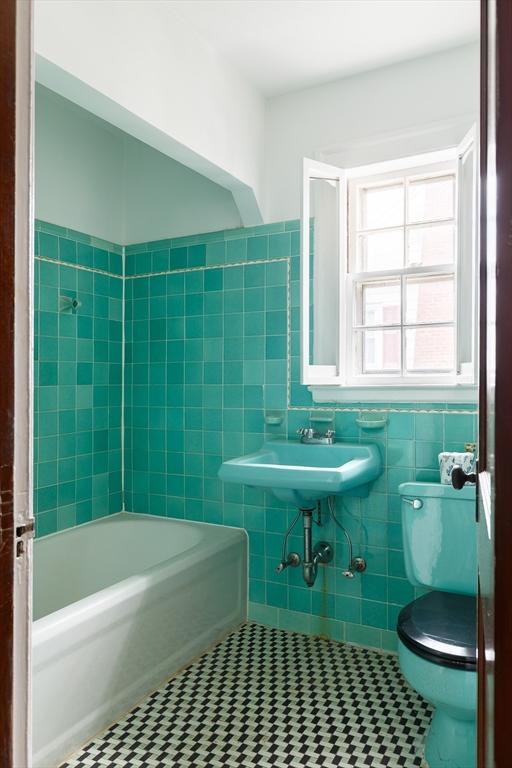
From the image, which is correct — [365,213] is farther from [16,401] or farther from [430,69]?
[16,401]

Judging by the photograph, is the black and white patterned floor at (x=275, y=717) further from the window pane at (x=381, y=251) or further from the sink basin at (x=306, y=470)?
the window pane at (x=381, y=251)

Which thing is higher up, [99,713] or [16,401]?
[16,401]

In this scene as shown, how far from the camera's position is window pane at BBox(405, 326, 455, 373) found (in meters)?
2.59

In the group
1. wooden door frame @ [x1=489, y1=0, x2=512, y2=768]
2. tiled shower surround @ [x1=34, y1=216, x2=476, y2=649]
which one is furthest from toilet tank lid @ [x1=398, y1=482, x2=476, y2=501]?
wooden door frame @ [x1=489, y1=0, x2=512, y2=768]

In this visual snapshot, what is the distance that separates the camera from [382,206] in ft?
8.98

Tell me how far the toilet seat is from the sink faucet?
788 millimetres

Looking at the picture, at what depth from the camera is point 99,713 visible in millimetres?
2057

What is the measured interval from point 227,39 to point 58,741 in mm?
2644

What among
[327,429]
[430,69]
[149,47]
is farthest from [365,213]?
[149,47]

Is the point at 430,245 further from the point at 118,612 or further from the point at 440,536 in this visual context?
the point at 118,612

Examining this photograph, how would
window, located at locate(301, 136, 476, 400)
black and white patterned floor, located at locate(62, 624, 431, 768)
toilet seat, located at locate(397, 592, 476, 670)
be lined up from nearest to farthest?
toilet seat, located at locate(397, 592, 476, 670) < black and white patterned floor, located at locate(62, 624, 431, 768) < window, located at locate(301, 136, 476, 400)

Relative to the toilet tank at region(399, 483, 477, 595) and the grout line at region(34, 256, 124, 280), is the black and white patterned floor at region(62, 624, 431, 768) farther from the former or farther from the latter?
the grout line at region(34, 256, 124, 280)

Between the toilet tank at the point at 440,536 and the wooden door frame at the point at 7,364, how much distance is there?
1767 millimetres

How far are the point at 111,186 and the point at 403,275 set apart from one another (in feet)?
5.60
